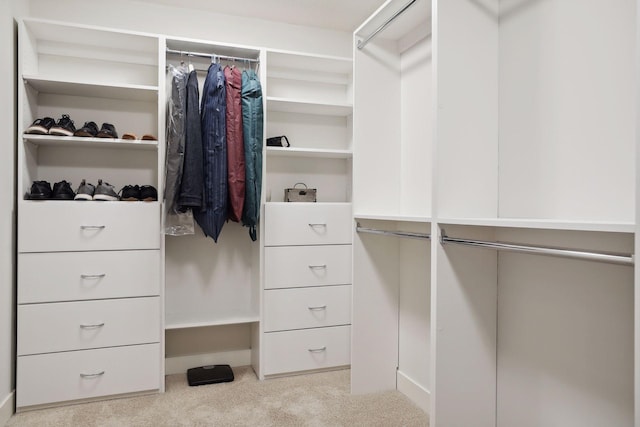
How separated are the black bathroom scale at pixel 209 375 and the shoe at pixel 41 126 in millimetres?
1597

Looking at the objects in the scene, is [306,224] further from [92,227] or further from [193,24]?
[193,24]

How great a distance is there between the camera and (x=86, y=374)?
222cm

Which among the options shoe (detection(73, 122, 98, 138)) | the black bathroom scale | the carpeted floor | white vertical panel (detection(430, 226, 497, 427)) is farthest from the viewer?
the black bathroom scale

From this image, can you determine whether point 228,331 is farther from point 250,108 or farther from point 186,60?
point 186,60

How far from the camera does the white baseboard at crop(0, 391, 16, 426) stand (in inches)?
79.1

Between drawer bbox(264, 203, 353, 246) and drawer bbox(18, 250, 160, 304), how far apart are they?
677 millimetres

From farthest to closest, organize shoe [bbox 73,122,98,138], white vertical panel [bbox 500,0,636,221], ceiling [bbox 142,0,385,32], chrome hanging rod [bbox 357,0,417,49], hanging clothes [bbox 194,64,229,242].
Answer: ceiling [bbox 142,0,385,32] → hanging clothes [bbox 194,64,229,242] → shoe [bbox 73,122,98,138] → chrome hanging rod [bbox 357,0,417,49] → white vertical panel [bbox 500,0,636,221]

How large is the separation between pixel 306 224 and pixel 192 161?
777mm

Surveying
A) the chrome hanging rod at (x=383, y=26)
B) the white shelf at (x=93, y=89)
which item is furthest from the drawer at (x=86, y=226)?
the chrome hanging rod at (x=383, y=26)

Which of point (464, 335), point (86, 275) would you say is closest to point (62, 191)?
point (86, 275)

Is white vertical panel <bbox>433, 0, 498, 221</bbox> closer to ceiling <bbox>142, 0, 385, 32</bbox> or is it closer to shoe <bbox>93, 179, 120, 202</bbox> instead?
ceiling <bbox>142, 0, 385, 32</bbox>

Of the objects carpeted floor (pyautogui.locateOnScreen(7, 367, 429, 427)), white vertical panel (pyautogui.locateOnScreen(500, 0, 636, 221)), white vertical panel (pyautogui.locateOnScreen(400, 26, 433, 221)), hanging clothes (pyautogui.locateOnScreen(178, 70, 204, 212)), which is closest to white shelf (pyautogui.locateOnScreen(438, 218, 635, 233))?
white vertical panel (pyautogui.locateOnScreen(500, 0, 636, 221))

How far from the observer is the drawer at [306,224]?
8.44 ft

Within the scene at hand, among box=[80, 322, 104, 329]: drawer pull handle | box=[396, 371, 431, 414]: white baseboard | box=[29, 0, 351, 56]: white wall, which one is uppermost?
box=[29, 0, 351, 56]: white wall
